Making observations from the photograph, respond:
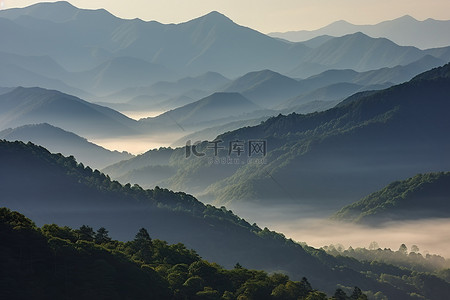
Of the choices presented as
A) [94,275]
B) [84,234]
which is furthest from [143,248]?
[94,275]

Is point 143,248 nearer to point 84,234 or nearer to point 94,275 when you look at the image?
point 84,234

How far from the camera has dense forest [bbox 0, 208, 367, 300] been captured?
92.4m

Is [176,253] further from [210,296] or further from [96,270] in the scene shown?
[96,270]

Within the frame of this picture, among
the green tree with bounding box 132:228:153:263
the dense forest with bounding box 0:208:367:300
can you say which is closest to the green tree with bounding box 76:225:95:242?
the dense forest with bounding box 0:208:367:300

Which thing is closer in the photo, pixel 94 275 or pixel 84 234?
pixel 94 275

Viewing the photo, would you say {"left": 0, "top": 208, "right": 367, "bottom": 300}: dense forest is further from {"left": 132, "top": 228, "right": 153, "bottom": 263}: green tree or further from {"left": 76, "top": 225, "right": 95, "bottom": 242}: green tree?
{"left": 132, "top": 228, "right": 153, "bottom": 263}: green tree

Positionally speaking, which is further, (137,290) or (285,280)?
(285,280)

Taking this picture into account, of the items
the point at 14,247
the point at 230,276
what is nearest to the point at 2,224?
the point at 14,247

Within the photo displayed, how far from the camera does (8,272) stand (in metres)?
90.9

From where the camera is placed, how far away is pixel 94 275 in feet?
318

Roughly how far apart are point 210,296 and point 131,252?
20164 mm

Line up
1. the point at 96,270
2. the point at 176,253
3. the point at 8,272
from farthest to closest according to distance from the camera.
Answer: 1. the point at 176,253
2. the point at 96,270
3. the point at 8,272

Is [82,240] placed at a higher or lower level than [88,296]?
higher

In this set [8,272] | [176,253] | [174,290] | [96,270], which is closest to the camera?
[8,272]
